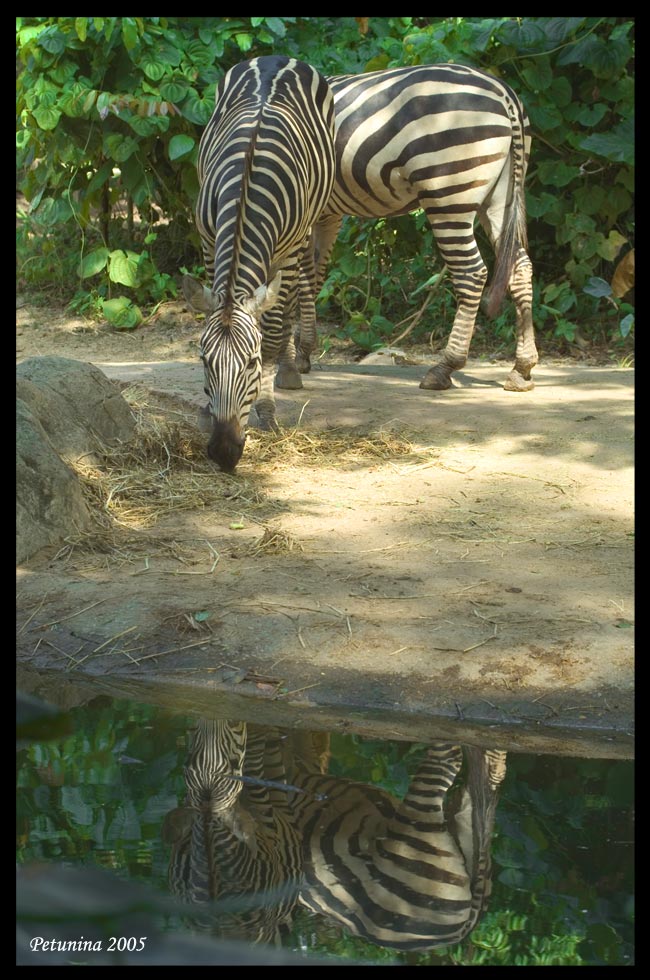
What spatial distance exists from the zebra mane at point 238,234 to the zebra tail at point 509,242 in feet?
7.82

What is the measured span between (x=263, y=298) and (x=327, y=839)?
11.8 ft

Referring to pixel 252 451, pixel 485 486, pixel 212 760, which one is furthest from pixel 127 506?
pixel 212 760

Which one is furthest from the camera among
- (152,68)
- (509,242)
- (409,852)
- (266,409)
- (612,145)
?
(152,68)

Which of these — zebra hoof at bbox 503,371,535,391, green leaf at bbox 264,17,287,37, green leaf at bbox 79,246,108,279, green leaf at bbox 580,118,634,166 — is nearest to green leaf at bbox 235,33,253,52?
green leaf at bbox 264,17,287,37

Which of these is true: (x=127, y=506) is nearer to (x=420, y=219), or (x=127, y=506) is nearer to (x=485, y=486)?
(x=485, y=486)

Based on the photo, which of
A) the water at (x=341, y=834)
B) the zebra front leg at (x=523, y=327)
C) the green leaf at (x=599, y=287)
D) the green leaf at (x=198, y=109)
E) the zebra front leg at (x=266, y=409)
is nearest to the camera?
the water at (x=341, y=834)

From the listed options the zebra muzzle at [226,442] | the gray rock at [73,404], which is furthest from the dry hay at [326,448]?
the gray rock at [73,404]

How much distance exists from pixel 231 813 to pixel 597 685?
1.35 meters

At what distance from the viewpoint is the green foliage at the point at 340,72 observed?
9586mm

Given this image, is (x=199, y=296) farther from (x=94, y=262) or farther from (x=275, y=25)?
(x=275, y=25)

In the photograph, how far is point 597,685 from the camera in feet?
12.1

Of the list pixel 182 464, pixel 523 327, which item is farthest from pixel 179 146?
pixel 182 464

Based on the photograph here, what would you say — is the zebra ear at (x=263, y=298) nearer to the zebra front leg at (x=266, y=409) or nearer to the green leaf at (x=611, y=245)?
the zebra front leg at (x=266, y=409)

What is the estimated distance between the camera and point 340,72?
10.3 meters
